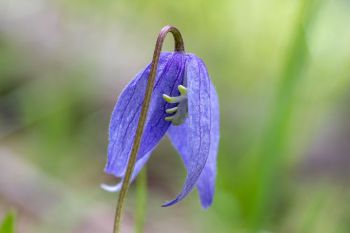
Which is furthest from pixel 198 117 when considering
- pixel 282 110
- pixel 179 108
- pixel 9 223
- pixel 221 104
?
pixel 221 104

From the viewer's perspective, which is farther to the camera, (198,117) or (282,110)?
(282,110)

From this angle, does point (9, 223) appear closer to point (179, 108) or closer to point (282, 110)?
point (179, 108)

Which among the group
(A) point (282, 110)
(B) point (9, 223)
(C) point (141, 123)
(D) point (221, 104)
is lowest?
(B) point (9, 223)

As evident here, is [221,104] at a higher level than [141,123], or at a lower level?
higher

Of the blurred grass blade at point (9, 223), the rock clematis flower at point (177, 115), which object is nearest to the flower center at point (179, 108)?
the rock clematis flower at point (177, 115)

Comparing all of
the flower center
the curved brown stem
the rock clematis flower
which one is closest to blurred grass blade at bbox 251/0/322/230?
the rock clematis flower

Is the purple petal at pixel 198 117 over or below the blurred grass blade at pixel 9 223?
over

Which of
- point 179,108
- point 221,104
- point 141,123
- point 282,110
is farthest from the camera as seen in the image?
point 221,104

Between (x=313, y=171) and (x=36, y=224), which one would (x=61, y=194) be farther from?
(x=313, y=171)

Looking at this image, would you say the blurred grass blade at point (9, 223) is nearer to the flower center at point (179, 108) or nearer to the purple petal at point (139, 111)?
the purple petal at point (139, 111)
